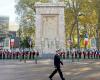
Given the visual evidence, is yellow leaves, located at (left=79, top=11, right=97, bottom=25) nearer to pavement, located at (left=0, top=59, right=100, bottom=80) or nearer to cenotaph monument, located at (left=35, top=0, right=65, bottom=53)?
cenotaph monument, located at (left=35, top=0, right=65, bottom=53)

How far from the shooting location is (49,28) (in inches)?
1989

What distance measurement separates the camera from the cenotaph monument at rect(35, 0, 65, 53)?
50156mm

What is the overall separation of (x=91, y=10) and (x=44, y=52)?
998 inches

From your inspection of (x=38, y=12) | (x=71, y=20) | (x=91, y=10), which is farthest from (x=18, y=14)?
(x=38, y=12)

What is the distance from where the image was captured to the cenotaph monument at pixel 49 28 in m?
50.2

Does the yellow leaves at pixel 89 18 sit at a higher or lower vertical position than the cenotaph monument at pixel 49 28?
higher

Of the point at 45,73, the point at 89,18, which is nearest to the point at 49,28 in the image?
the point at 89,18

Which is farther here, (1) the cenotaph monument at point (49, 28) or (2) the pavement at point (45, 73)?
(1) the cenotaph monument at point (49, 28)

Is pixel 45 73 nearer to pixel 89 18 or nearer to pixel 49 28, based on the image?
pixel 49 28

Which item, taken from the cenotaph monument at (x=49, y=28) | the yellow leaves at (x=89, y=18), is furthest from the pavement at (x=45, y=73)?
the yellow leaves at (x=89, y=18)

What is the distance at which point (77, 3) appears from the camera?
72188 millimetres

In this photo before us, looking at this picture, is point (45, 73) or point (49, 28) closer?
point (45, 73)

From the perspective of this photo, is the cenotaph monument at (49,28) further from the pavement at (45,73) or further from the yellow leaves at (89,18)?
the yellow leaves at (89,18)

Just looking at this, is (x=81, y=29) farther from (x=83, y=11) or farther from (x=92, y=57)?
(x=92, y=57)
